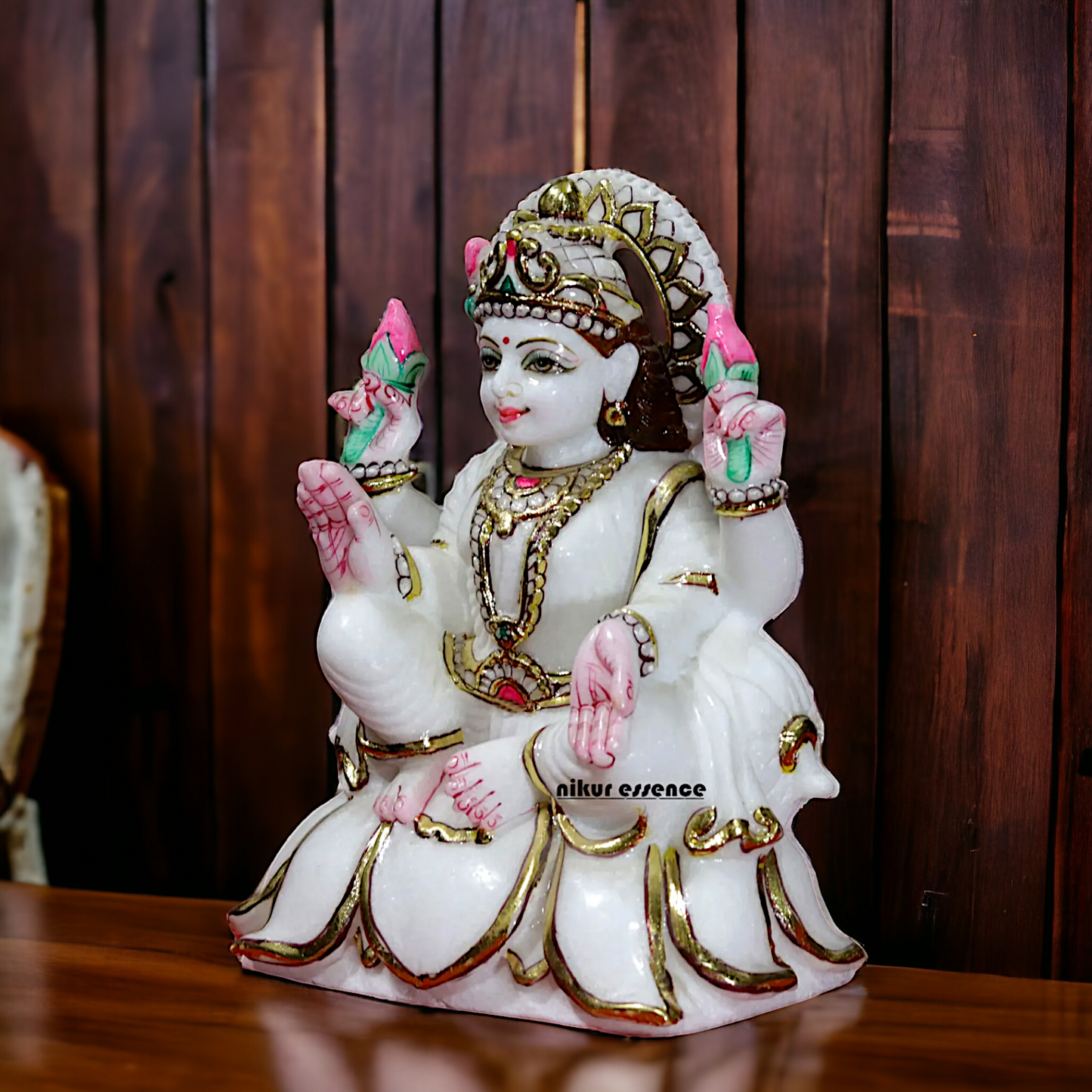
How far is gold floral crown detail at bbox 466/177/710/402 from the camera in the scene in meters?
1.35

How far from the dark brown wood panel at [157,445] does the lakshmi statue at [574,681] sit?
545mm

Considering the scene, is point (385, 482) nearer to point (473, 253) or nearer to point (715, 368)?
point (473, 253)

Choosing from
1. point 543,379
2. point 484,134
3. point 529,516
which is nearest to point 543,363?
point 543,379

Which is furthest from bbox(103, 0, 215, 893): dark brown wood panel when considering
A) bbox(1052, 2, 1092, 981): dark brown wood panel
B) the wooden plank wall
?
bbox(1052, 2, 1092, 981): dark brown wood panel

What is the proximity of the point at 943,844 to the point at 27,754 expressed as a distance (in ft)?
3.76

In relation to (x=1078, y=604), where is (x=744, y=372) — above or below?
above

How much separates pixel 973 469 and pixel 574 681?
0.61 m

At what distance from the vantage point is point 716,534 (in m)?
1.36

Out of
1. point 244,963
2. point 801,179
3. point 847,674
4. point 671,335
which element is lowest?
point 244,963

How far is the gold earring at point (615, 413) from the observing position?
1.41 meters

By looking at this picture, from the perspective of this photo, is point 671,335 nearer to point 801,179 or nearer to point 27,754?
point 801,179

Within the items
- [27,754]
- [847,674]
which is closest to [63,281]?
[27,754]

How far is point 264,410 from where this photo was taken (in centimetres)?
188

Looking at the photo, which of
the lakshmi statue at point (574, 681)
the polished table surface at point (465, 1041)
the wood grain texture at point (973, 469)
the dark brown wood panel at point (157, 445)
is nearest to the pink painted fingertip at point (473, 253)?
the lakshmi statue at point (574, 681)
